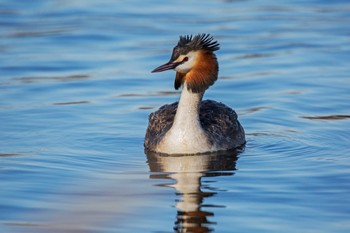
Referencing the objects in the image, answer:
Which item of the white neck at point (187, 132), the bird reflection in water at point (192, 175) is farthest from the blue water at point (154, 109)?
the white neck at point (187, 132)

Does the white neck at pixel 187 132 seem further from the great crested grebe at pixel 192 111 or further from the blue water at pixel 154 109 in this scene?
the blue water at pixel 154 109

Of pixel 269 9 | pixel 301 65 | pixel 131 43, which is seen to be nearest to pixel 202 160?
pixel 301 65

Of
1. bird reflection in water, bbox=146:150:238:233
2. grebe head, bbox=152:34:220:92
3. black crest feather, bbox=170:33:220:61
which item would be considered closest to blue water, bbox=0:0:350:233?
bird reflection in water, bbox=146:150:238:233

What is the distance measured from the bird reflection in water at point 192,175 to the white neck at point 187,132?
0.10 metres

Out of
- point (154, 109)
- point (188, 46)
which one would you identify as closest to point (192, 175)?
point (188, 46)

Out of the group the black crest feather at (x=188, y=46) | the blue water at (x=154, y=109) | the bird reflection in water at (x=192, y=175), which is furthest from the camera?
the black crest feather at (x=188, y=46)

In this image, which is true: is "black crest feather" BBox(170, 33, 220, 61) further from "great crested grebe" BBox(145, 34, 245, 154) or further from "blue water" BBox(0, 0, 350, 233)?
"blue water" BBox(0, 0, 350, 233)

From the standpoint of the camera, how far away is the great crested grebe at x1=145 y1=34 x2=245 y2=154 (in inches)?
540

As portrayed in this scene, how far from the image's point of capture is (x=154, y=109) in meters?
16.6

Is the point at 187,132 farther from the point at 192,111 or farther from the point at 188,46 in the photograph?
the point at 188,46

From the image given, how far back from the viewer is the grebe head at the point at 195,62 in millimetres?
13633

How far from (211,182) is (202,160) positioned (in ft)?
4.06

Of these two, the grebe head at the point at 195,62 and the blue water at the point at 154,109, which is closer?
the blue water at the point at 154,109

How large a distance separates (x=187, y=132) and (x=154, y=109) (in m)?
2.76
